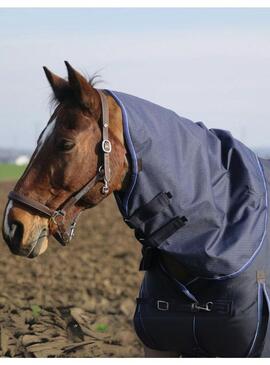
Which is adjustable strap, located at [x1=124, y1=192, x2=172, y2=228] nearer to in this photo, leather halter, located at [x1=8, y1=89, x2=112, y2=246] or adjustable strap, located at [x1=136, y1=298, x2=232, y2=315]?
leather halter, located at [x1=8, y1=89, x2=112, y2=246]

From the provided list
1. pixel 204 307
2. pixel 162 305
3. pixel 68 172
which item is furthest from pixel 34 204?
pixel 204 307

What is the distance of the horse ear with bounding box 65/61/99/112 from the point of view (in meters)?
3.94

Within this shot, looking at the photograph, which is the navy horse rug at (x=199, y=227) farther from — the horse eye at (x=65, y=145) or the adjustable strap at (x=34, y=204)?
the adjustable strap at (x=34, y=204)

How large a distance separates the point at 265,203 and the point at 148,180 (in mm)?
677

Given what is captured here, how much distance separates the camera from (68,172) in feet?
12.9

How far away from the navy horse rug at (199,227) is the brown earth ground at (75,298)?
79.6 inches

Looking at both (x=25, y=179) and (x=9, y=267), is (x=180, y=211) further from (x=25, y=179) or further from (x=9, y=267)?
(x=9, y=267)

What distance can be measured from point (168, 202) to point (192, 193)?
0.13 meters

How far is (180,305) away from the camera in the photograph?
13.9 feet

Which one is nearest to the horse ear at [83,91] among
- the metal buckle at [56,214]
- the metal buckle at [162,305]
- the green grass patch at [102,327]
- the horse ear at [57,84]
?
the horse ear at [57,84]

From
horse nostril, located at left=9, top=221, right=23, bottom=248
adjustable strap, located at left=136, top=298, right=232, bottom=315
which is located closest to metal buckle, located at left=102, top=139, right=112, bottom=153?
horse nostril, located at left=9, top=221, right=23, bottom=248

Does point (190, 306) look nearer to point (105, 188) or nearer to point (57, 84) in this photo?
point (105, 188)

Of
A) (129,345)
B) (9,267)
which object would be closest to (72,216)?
(129,345)

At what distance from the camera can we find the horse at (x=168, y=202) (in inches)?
156
